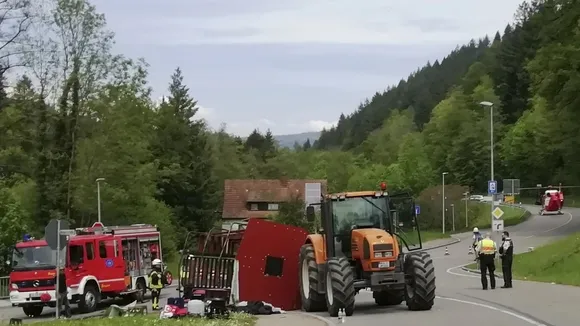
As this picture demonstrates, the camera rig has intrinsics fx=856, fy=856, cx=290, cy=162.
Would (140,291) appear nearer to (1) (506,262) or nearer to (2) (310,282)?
(2) (310,282)

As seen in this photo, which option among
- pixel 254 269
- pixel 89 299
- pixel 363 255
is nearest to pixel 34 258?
pixel 89 299

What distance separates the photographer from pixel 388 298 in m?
22.2

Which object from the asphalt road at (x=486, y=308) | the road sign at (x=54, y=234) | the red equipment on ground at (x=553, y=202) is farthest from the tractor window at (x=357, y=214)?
the red equipment on ground at (x=553, y=202)

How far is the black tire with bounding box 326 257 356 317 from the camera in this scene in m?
19.0

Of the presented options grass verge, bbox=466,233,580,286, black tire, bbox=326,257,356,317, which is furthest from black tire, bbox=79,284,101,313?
grass verge, bbox=466,233,580,286

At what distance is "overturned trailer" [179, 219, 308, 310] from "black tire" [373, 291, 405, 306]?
7.45ft

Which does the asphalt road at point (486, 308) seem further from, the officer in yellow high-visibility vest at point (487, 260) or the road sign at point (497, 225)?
the road sign at point (497, 225)

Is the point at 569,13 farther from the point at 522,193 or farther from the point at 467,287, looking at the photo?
the point at 522,193

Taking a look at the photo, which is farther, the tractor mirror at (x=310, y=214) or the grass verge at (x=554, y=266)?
the grass verge at (x=554, y=266)

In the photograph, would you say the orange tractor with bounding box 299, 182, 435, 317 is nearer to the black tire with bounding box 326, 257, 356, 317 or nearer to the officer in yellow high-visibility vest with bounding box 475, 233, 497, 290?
the black tire with bounding box 326, 257, 356, 317

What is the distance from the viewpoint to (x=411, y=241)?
20172mm

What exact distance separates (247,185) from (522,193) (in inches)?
1760

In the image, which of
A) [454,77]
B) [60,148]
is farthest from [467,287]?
[454,77]

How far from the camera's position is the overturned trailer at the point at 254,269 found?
22750 millimetres
